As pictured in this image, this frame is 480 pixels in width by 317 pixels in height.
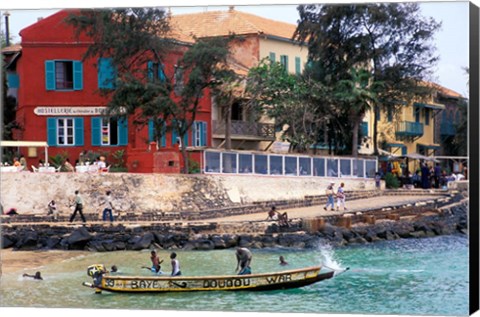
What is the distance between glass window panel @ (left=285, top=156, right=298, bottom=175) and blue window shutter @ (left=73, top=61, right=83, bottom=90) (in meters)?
4.62

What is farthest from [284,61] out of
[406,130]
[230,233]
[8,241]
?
[8,241]

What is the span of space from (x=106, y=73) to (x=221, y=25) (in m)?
2.63

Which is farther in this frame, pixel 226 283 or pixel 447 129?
pixel 226 283

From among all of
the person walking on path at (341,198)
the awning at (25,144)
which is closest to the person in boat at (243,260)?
the person walking on path at (341,198)

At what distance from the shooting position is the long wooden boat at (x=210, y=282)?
2262cm

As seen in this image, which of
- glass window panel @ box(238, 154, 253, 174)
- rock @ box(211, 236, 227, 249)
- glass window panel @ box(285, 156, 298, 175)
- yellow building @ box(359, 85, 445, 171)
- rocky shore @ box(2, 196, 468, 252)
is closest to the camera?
yellow building @ box(359, 85, 445, 171)

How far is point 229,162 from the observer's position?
81.0 ft

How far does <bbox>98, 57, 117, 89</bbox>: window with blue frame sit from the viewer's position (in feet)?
80.8

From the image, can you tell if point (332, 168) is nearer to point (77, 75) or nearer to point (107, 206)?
point (107, 206)

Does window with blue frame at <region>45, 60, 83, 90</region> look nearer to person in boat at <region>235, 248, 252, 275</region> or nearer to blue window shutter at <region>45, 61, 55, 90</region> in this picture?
blue window shutter at <region>45, 61, 55, 90</region>

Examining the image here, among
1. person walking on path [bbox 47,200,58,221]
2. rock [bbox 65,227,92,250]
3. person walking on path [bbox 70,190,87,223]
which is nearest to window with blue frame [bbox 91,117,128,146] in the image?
person walking on path [bbox 70,190,87,223]

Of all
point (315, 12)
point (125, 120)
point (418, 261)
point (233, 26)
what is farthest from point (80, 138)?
point (418, 261)

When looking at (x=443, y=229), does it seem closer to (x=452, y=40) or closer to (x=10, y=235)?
(x=452, y=40)

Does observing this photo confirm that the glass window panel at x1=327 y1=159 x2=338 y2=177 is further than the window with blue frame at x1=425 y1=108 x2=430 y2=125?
Yes
